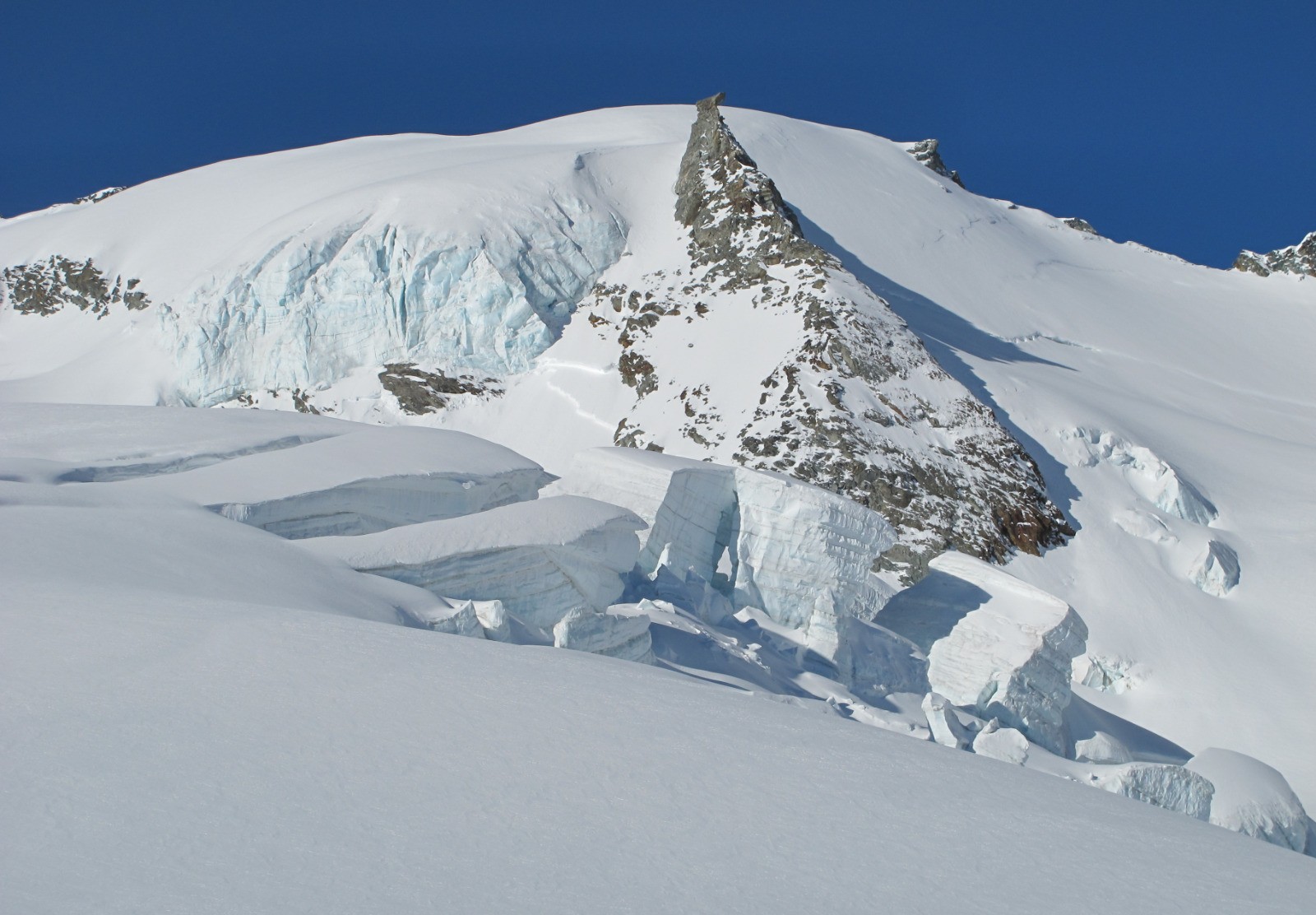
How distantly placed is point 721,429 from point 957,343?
11268 mm

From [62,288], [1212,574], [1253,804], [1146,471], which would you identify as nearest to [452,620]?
[1253,804]

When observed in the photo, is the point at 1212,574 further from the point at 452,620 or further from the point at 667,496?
the point at 452,620

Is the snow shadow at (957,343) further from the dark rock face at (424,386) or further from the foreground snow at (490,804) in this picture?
the foreground snow at (490,804)

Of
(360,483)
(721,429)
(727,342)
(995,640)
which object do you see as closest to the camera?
(360,483)

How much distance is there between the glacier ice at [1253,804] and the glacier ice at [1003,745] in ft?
6.79

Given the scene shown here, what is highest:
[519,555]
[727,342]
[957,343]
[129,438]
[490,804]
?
[957,343]

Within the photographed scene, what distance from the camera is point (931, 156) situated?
54750 millimetres

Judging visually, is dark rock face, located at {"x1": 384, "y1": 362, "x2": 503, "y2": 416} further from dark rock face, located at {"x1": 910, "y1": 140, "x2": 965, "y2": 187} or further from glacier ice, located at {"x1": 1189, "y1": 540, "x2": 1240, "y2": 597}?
dark rock face, located at {"x1": 910, "y1": 140, "x2": 965, "y2": 187}


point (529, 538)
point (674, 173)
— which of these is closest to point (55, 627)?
point (529, 538)

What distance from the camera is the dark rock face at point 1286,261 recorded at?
169 ft

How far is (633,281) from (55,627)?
26597mm

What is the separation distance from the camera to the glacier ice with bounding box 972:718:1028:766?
14.6 m

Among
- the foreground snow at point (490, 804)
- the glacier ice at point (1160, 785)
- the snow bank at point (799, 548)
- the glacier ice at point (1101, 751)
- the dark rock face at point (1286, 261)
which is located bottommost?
the glacier ice at point (1101, 751)

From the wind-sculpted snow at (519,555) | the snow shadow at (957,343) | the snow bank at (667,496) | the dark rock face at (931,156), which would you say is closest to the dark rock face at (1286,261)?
the dark rock face at (931,156)
